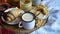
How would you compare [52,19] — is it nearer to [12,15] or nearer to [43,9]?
[43,9]

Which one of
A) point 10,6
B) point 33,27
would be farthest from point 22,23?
point 10,6

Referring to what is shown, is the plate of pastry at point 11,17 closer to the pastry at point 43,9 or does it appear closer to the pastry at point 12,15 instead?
the pastry at point 12,15

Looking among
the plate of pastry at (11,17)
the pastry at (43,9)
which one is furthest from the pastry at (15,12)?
the pastry at (43,9)

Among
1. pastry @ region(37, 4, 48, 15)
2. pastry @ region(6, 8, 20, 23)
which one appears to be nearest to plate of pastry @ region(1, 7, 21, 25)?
pastry @ region(6, 8, 20, 23)

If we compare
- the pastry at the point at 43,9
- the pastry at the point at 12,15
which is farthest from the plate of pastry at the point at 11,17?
the pastry at the point at 43,9

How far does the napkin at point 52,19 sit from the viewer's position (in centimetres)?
87

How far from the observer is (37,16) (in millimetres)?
917

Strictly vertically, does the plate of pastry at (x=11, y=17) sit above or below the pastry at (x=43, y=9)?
below

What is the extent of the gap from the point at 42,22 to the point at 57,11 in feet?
0.39

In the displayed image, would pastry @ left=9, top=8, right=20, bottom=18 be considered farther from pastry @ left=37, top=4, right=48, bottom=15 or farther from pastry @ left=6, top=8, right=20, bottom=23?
pastry @ left=37, top=4, right=48, bottom=15

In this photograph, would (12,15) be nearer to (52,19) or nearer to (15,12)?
(15,12)

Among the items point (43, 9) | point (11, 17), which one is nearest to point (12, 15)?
point (11, 17)

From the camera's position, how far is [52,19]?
931mm

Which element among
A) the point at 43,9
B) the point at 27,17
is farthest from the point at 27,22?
the point at 43,9
